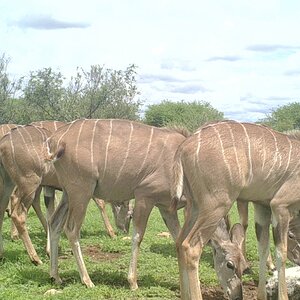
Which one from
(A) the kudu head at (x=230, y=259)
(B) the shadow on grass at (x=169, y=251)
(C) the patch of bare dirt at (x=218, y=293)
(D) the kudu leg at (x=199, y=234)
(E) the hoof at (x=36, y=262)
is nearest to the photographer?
(D) the kudu leg at (x=199, y=234)

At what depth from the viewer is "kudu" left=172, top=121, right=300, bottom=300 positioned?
15.1 ft

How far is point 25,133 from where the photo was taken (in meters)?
6.61

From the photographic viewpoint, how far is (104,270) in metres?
6.06

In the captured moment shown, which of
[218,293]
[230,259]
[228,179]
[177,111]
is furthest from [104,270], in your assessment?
[177,111]

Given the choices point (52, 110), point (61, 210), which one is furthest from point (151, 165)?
point (52, 110)

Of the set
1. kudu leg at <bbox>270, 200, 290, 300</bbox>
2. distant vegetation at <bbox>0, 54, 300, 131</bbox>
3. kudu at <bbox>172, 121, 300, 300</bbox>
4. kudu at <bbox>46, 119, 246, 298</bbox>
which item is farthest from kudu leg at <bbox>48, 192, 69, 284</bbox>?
distant vegetation at <bbox>0, 54, 300, 131</bbox>

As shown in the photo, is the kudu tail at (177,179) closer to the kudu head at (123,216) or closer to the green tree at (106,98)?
the kudu head at (123,216)

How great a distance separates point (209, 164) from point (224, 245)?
1031 mm

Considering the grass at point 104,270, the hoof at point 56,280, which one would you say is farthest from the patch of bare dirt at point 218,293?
the hoof at point 56,280

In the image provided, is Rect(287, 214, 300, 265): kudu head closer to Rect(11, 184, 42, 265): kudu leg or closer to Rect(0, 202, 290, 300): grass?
Rect(0, 202, 290, 300): grass

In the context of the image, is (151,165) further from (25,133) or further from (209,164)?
(25,133)

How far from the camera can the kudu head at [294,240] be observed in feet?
19.7

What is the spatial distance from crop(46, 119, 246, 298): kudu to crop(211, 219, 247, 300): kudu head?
0.03 metres

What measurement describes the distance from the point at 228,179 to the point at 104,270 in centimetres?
205
